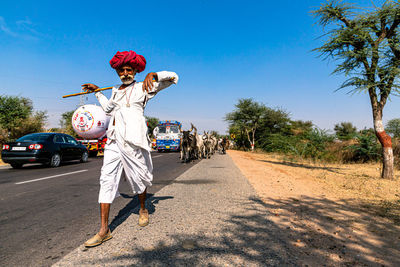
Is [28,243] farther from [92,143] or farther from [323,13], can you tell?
[92,143]

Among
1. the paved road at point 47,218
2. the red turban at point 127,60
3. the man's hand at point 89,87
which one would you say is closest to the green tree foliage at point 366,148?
the paved road at point 47,218

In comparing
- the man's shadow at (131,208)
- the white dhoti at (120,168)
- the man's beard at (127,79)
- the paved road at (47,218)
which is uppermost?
the man's beard at (127,79)

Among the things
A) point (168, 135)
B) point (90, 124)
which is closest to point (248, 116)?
point (168, 135)

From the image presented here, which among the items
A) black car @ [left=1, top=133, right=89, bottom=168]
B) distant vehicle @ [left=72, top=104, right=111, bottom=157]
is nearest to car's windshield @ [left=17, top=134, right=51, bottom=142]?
black car @ [left=1, top=133, right=89, bottom=168]

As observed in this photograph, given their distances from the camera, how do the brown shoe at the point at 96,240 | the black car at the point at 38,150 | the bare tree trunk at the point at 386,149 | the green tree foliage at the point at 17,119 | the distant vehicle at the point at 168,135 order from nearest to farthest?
the brown shoe at the point at 96,240, the bare tree trunk at the point at 386,149, the black car at the point at 38,150, the green tree foliage at the point at 17,119, the distant vehicle at the point at 168,135

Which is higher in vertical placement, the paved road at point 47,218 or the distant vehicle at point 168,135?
the distant vehicle at point 168,135

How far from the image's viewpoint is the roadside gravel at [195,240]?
2.22 m

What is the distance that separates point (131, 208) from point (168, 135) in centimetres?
1905

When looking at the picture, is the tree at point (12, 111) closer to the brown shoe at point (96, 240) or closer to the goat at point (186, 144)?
the goat at point (186, 144)

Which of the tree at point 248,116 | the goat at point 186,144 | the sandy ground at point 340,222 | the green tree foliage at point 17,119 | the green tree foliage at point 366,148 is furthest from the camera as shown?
the tree at point 248,116

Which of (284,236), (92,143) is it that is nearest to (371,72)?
(284,236)

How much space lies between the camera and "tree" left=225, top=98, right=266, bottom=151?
1378 inches

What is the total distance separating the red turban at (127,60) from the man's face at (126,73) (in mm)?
53

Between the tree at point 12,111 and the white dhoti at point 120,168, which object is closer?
the white dhoti at point 120,168
